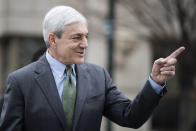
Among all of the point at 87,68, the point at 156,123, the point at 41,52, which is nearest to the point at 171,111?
the point at 156,123

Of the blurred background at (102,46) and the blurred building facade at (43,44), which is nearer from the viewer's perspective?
the blurred background at (102,46)

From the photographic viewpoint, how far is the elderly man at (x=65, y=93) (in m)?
3.65

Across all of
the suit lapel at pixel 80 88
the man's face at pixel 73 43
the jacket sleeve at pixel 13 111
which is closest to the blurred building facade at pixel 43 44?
the suit lapel at pixel 80 88

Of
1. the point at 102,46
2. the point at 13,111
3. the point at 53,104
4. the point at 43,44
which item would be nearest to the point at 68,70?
the point at 53,104

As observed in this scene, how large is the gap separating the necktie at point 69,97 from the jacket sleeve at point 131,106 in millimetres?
274

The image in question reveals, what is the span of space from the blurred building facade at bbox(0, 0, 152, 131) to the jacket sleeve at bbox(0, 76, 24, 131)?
9.59m

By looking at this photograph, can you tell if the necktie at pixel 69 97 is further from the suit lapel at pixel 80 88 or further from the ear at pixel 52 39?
the ear at pixel 52 39

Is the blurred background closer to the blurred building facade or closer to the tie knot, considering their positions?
the blurred building facade

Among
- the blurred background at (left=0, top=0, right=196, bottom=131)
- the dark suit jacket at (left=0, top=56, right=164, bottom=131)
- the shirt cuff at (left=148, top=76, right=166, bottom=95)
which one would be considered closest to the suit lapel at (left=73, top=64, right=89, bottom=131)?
the dark suit jacket at (left=0, top=56, right=164, bottom=131)

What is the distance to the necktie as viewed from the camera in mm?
3709

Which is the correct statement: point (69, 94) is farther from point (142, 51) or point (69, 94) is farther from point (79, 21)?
point (142, 51)

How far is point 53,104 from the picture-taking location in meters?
3.67

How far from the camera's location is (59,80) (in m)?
3.82

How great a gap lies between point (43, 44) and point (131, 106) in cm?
1068
